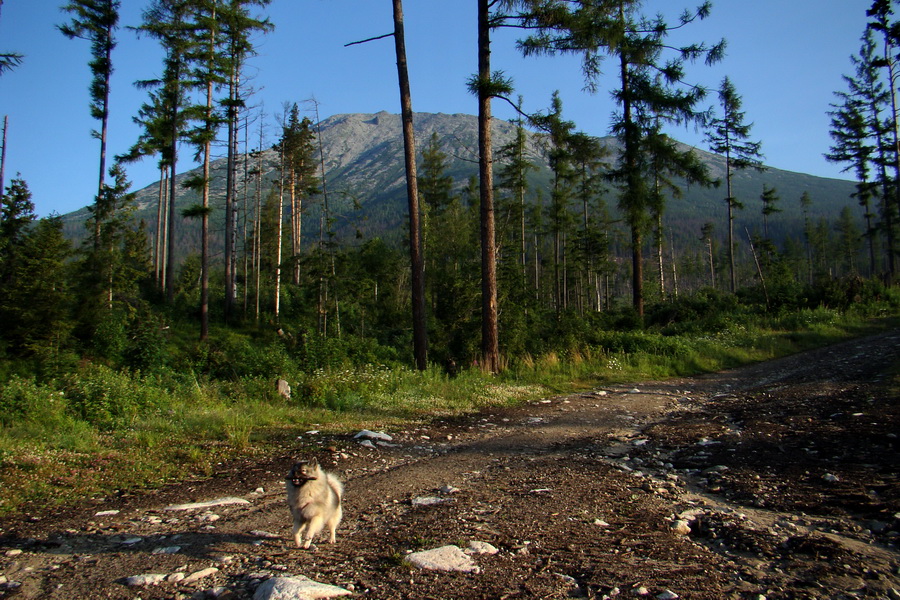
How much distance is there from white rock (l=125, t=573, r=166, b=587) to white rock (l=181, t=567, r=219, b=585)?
12 cm

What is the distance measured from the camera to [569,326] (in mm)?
16125

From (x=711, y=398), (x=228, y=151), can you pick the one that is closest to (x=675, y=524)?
(x=711, y=398)

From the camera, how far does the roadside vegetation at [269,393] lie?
4945 mm

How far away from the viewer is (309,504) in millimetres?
3090

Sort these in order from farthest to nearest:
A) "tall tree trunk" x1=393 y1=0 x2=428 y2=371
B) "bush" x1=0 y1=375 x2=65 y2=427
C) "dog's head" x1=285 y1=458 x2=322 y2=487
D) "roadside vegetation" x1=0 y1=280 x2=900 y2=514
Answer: "tall tree trunk" x1=393 y1=0 x2=428 y2=371
"bush" x1=0 y1=375 x2=65 y2=427
"roadside vegetation" x1=0 y1=280 x2=900 y2=514
"dog's head" x1=285 y1=458 x2=322 y2=487

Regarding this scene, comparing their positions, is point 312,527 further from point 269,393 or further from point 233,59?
point 233,59

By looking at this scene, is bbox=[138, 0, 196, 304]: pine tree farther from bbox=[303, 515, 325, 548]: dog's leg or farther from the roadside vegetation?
bbox=[303, 515, 325, 548]: dog's leg

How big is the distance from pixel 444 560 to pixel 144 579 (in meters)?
1.61

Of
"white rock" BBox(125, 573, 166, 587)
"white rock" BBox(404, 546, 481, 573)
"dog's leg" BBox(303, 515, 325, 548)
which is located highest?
"dog's leg" BBox(303, 515, 325, 548)

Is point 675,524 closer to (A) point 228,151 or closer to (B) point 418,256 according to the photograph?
(B) point 418,256

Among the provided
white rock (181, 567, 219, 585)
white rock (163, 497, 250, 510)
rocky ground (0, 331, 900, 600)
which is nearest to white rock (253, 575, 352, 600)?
rocky ground (0, 331, 900, 600)

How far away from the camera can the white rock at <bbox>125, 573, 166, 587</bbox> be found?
2.67 m

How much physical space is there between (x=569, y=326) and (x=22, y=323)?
18183 millimetres

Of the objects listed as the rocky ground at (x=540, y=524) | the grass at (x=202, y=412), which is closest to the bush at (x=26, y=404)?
the grass at (x=202, y=412)
